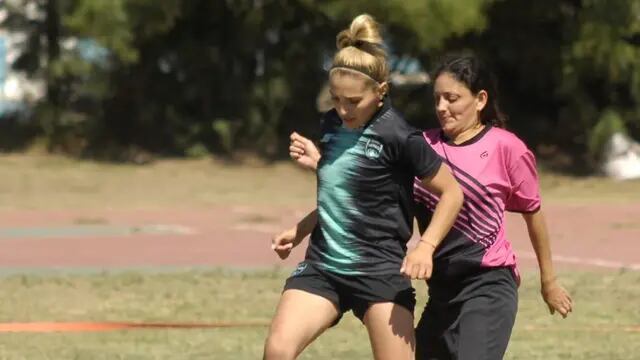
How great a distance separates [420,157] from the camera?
512 centimetres

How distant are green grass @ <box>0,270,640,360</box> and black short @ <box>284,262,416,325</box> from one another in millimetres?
3035

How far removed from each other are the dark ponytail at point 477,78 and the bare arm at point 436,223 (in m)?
0.41

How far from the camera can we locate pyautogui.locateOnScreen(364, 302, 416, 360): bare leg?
5184mm

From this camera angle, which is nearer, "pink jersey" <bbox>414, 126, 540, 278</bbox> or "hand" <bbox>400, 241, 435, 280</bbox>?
"hand" <bbox>400, 241, 435, 280</bbox>

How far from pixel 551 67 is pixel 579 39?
79.0 inches

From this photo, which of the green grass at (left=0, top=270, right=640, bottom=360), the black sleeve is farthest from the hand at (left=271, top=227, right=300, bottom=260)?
the green grass at (left=0, top=270, right=640, bottom=360)

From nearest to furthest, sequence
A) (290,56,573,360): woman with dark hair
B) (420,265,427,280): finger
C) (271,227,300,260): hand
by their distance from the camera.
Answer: (420,265,427,280): finger, (290,56,573,360): woman with dark hair, (271,227,300,260): hand

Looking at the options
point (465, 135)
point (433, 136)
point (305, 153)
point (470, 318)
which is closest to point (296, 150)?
point (305, 153)

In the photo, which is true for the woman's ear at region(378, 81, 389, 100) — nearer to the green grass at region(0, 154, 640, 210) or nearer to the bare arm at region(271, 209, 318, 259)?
the bare arm at region(271, 209, 318, 259)

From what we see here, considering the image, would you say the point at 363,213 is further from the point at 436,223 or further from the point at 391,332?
the point at 391,332

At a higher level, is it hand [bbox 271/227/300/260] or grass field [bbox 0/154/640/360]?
hand [bbox 271/227/300/260]

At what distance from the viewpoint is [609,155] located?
26406 mm

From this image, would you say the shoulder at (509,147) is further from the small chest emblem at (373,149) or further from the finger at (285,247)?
the finger at (285,247)

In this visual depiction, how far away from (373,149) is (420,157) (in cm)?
19
